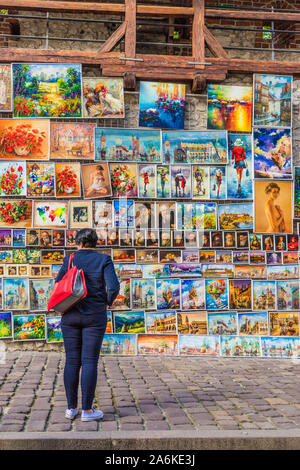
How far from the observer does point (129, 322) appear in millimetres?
7613

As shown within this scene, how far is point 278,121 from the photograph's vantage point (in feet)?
26.0

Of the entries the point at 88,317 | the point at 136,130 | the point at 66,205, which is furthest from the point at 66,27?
the point at 88,317

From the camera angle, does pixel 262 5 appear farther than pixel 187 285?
Yes

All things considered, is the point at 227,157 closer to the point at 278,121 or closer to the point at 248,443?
the point at 278,121

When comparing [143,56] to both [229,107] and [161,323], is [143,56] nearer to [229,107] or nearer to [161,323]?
[229,107]

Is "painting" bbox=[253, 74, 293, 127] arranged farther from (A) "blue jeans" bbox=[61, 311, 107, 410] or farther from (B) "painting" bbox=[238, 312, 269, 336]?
(A) "blue jeans" bbox=[61, 311, 107, 410]

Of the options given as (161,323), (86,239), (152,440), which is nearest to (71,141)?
(161,323)

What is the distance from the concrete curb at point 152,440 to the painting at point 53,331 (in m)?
3.22

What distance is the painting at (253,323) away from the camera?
7707 millimetres

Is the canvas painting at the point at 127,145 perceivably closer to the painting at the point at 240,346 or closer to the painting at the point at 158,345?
the painting at the point at 158,345

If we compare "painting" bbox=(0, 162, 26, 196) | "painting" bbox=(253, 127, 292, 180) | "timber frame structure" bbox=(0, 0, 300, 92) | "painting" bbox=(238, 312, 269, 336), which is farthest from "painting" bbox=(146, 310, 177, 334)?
"timber frame structure" bbox=(0, 0, 300, 92)

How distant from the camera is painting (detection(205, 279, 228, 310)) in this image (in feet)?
25.3

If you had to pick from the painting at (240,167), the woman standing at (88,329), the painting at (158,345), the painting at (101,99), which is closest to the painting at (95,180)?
the painting at (101,99)

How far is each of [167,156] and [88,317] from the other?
12.0ft
